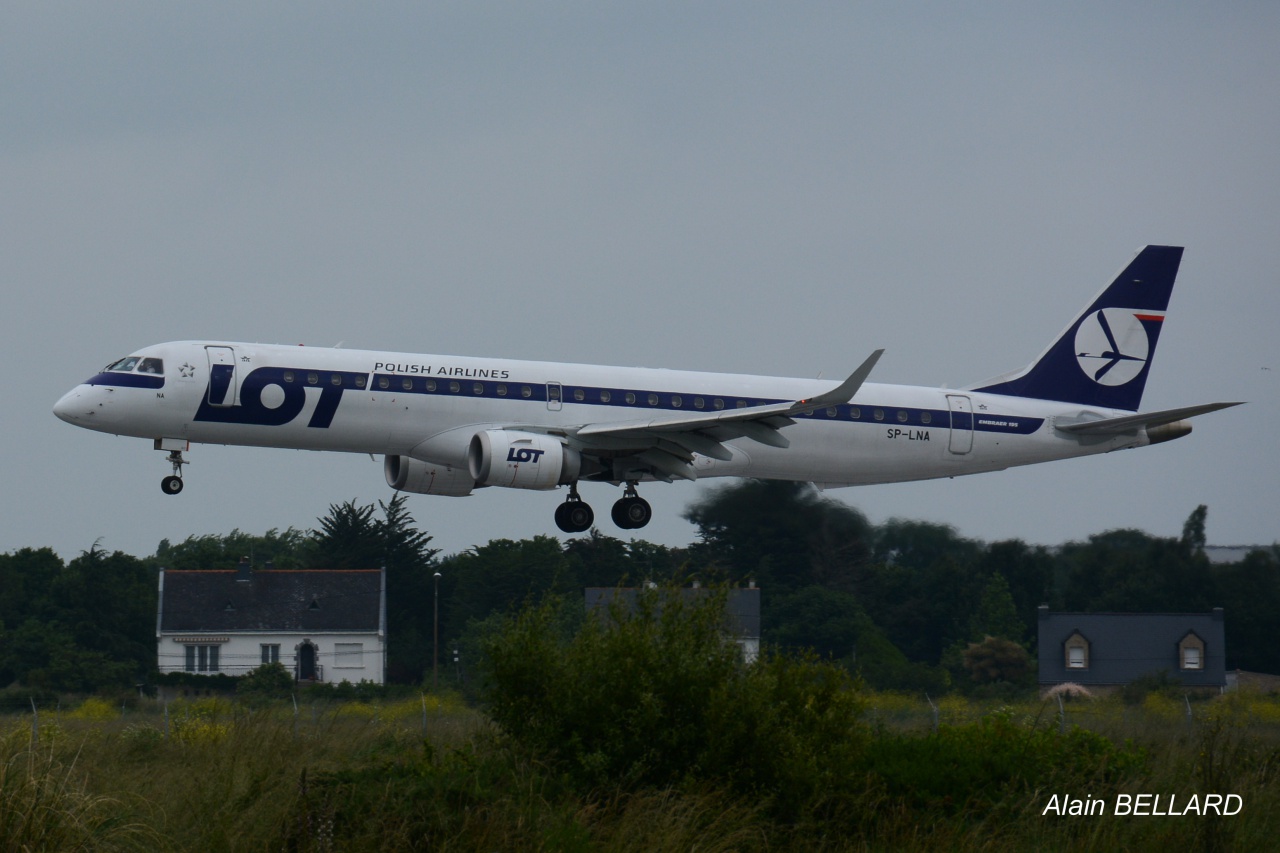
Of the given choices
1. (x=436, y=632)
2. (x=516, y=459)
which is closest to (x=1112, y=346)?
(x=516, y=459)

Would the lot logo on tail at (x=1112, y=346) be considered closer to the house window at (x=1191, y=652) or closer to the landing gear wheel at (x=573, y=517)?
the house window at (x=1191, y=652)

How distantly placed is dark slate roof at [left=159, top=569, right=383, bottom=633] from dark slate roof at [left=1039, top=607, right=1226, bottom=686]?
22929 millimetres

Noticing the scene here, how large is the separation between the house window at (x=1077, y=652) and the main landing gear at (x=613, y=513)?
58.3ft

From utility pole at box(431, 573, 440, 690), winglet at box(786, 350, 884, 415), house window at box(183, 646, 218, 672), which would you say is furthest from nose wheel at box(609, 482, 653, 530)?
house window at box(183, 646, 218, 672)

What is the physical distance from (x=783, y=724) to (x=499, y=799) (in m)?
3.65

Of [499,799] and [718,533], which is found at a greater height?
[718,533]

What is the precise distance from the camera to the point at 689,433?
35875 millimetres

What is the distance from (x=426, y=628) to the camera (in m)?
56.8

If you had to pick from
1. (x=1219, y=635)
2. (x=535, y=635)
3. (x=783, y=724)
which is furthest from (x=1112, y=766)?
(x=1219, y=635)

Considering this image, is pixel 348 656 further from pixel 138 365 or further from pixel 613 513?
pixel 138 365

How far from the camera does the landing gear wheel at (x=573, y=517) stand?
37312mm

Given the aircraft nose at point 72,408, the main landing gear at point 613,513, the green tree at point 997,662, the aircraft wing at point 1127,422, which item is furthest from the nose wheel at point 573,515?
the green tree at point 997,662

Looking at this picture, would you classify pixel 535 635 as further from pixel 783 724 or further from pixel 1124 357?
pixel 1124 357

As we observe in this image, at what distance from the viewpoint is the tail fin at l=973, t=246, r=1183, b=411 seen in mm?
42625
